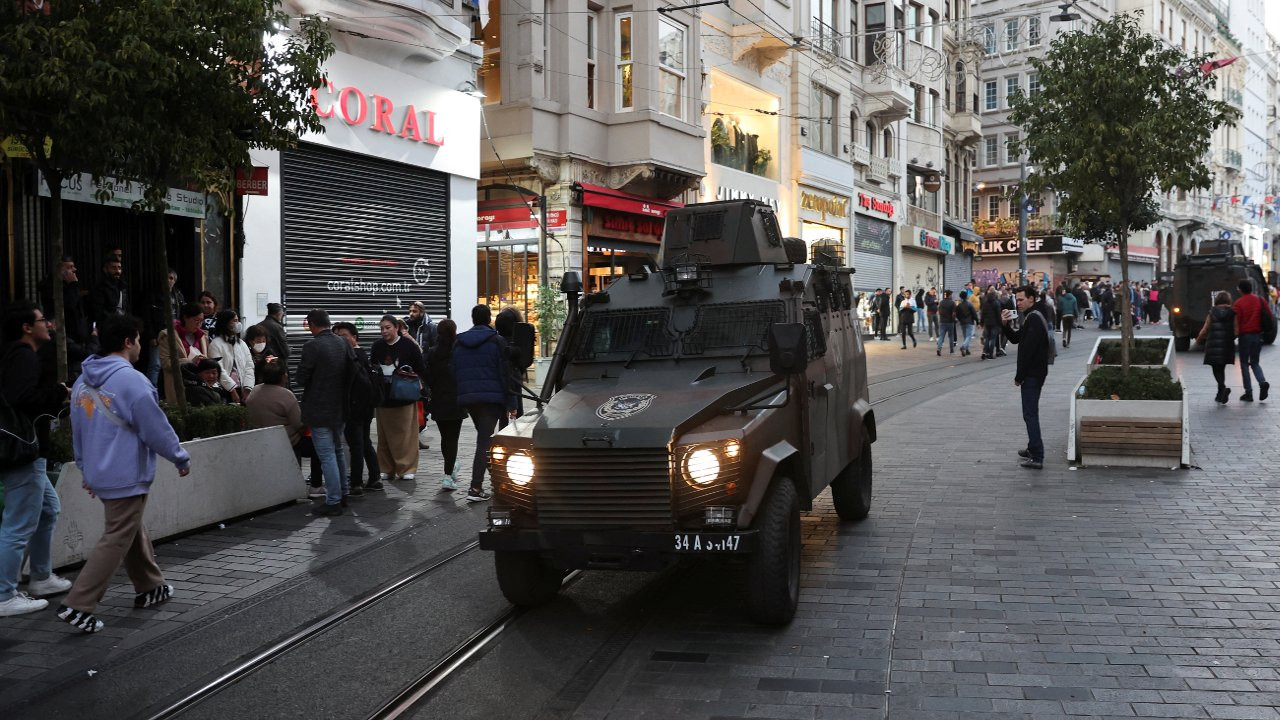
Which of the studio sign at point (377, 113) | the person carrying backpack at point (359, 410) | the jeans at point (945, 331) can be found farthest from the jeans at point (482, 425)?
the jeans at point (945, 331)

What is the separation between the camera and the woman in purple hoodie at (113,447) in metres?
6.05

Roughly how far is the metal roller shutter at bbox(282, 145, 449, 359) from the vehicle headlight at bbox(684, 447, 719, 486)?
11.1 m

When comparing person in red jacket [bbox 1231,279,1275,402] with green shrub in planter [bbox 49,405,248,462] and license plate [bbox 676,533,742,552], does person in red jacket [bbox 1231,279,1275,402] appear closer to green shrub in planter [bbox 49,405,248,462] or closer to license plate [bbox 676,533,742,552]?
license plate [bbox 676,533,742,552]

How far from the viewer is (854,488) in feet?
28.4

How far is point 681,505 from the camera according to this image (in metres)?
5.80

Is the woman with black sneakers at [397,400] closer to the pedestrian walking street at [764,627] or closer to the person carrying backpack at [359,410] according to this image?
the person carrying backpack at [359,410]

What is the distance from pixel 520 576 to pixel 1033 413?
693 centimetres

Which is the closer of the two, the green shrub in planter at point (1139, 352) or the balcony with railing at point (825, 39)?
the green shrub in planter at point (1139, 352)

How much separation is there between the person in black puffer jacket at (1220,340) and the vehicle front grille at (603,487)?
13303 mm

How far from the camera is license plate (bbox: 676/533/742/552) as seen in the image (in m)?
5.68

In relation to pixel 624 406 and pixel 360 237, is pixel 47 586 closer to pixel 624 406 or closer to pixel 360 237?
pixel 624 406

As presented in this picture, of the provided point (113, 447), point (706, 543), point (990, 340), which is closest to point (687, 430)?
point (706, 543)

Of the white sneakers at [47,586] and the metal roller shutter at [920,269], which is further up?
the metal roller shutter at [920,269]

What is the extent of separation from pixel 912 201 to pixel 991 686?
39.3m
